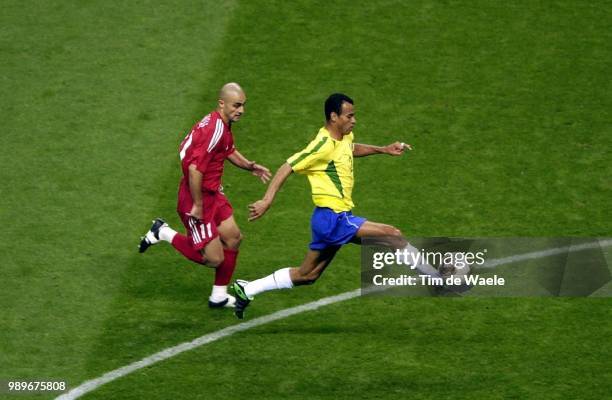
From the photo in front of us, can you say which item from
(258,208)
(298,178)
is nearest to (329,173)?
(258,208)

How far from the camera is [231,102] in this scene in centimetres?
1241

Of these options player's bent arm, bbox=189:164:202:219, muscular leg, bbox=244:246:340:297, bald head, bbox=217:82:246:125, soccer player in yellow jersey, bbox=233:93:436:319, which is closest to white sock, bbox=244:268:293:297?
muscular leg, bbox=244:246:340:297

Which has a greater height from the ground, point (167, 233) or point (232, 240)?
point (167, 233)

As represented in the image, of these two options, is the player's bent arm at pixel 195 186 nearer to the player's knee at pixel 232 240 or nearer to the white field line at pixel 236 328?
the player's knee at pixel 232 240

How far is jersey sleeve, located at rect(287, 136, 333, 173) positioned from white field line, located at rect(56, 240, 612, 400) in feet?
5.14

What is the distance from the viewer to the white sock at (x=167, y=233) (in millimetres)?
13234

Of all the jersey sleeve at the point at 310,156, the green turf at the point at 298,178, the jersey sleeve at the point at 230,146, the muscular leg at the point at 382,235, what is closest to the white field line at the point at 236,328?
the green turf at the point at 298,178

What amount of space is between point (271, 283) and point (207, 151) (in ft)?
4.83

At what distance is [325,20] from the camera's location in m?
17.9

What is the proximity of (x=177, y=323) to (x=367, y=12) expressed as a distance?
23.3 ft

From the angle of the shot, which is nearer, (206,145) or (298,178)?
(206,145)

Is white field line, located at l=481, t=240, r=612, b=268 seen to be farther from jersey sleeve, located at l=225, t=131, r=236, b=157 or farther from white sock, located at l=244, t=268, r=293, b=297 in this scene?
jersey sleeve, located at l=225, t=131, r=236, b=157

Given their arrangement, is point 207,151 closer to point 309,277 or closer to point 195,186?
point 195,186

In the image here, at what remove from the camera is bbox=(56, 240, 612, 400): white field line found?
1155 centimetres
